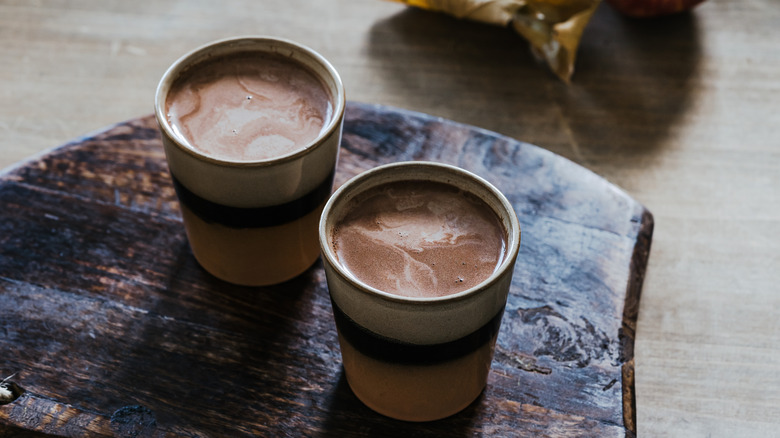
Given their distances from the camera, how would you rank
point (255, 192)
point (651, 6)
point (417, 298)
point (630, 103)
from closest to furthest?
point (417, 298)
point (255, 192)
point (630, 103)
point (651, 6)

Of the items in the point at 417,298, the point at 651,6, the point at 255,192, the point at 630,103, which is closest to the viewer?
the point at 417,298

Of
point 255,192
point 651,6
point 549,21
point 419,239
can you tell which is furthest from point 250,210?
point 651,6

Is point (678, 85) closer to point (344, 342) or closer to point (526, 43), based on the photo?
point (526, 43)

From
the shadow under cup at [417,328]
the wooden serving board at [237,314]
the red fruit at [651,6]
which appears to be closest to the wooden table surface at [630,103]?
the red fruit at [651,6]

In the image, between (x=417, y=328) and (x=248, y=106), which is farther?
(x=248, y=106)

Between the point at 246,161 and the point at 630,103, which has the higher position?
the point at 246,161

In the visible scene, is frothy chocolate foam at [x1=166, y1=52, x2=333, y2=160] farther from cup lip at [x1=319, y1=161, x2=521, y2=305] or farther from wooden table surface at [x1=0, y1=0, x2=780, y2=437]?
wooden table surface at [x1=0, y1=0, x2=780, y2=437]

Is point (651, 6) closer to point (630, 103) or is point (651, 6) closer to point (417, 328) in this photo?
point (630, 103)
